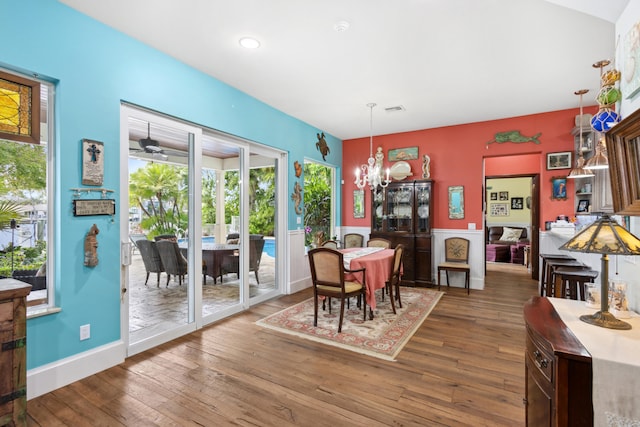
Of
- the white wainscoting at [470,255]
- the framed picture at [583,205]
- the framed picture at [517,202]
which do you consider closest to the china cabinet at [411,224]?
the white wainscoting at [470,255]

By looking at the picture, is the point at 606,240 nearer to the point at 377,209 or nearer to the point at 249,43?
the point at 249,43

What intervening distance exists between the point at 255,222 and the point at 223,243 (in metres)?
0.63

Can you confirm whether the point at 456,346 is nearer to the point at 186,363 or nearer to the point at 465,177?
the point at 186,363

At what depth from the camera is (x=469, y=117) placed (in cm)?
519

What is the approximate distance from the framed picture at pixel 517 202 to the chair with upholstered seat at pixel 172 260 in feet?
31.1

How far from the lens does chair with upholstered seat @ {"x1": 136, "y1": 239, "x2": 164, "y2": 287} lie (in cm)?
317

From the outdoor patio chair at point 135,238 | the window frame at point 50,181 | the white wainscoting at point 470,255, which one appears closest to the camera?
the window frame at point 50,181

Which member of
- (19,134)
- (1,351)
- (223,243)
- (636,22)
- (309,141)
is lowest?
(1,351)

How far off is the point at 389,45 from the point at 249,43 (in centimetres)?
134

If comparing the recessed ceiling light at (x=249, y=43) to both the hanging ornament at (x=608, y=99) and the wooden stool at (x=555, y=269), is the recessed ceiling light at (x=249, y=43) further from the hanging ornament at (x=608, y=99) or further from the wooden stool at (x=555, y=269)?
the wooden stool at (x=555, y=269)

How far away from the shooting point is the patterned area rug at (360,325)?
3061 millimetres

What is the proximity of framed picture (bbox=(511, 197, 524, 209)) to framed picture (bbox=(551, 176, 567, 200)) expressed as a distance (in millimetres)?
4926

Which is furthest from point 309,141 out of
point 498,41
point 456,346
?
point 456,346

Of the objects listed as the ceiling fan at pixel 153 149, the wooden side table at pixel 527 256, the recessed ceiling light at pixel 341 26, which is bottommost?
the wooden side table at pixel 527 256
